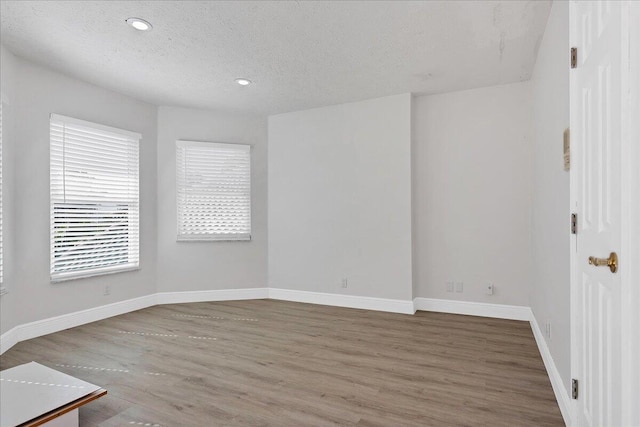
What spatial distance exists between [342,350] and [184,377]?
1.36 meters

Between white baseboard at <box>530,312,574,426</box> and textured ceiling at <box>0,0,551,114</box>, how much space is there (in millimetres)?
2590

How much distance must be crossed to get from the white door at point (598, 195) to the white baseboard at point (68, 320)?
4349mm

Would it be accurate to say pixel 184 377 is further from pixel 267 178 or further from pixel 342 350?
pixel 267 178

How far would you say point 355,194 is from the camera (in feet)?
16.3

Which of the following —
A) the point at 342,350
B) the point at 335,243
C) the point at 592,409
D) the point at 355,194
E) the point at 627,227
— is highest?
the point at 355,194

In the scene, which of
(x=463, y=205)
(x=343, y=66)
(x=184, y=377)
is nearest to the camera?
(x=184, y=377)

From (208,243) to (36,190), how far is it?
2.15 meters

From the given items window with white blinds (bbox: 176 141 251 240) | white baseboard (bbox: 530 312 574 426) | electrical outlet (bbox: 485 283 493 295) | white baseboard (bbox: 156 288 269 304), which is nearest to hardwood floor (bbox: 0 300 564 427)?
white baseboard (bbox: 530 312 574 426)

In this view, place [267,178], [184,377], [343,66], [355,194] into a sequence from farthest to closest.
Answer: [267,178], [355,194], [343,66], [184,377]

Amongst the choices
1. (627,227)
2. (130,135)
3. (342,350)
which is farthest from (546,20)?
(130,135)

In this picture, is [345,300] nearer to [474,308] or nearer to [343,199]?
[343,199]

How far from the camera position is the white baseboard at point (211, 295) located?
205 inches

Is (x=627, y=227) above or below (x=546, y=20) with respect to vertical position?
below

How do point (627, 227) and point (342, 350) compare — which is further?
point (342, 350)
